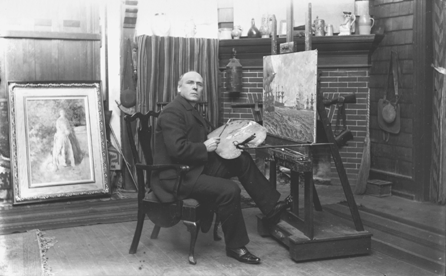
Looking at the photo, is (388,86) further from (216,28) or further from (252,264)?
(252,264)

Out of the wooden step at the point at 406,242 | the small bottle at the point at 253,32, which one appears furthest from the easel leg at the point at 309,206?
the small bottle at the point at 253,32

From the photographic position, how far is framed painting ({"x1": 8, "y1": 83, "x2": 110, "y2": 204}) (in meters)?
5.28

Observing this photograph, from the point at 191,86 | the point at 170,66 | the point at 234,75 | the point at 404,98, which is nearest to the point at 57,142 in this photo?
the point at 170,66

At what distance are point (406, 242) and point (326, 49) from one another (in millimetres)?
2565

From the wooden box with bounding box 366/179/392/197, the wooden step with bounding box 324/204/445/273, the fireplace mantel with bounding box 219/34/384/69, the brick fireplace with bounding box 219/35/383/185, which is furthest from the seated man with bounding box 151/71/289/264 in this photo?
the fireplace mantel with bounding box 219/34/384/69

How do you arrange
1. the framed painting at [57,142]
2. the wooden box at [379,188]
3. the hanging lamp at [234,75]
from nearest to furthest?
the framed painting at [57,142] → the wooden box at [379,188] → the hanging lamp at [234,75]

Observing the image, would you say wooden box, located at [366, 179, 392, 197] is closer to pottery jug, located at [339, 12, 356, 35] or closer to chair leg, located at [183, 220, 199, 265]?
pottery jug, located at [339, 12, 356, 35]

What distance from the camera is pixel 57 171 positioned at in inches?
212

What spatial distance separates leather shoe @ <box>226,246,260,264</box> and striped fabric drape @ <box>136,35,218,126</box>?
8.27ft

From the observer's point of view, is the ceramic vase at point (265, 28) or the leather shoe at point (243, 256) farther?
the ceramic vase at point (265, 28)

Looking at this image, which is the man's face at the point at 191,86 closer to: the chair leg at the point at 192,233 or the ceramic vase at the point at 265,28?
the chair leg at the point at 192,233

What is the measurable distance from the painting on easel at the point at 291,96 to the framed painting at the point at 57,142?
206 cm

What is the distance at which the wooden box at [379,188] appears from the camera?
18.6 ft

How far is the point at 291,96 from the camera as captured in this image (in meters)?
3.89
